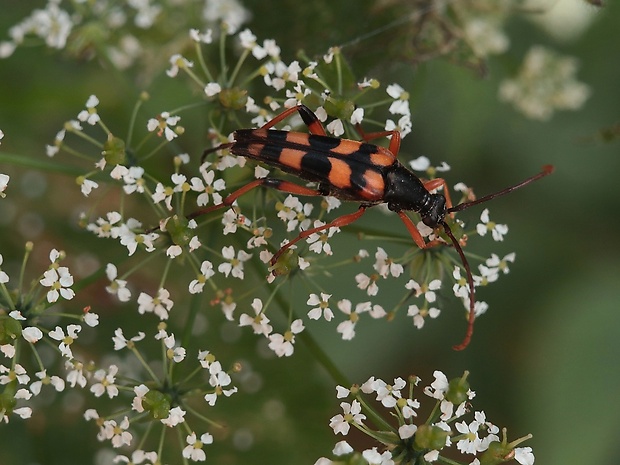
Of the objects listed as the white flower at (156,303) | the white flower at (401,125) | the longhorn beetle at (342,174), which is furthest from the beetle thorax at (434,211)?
the white flower at (156,303)

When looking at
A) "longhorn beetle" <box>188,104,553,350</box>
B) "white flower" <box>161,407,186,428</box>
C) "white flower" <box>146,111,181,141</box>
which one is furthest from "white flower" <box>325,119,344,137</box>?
"white flower" <box>161,407,186,428</box>

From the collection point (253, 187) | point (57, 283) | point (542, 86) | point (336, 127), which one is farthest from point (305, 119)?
point (542, 86)

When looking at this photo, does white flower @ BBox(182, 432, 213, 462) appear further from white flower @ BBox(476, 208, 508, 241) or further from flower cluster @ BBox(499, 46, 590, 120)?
flower cluster @ BBox(499, 46, 590, 120)

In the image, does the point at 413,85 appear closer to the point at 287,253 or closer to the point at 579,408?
the point at 287,253

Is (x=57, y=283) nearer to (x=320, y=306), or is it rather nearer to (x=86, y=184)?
(x=86, y=184)

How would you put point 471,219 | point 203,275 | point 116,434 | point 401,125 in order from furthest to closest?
point 471,219, point 401,125, point 203,275, point 116,434
